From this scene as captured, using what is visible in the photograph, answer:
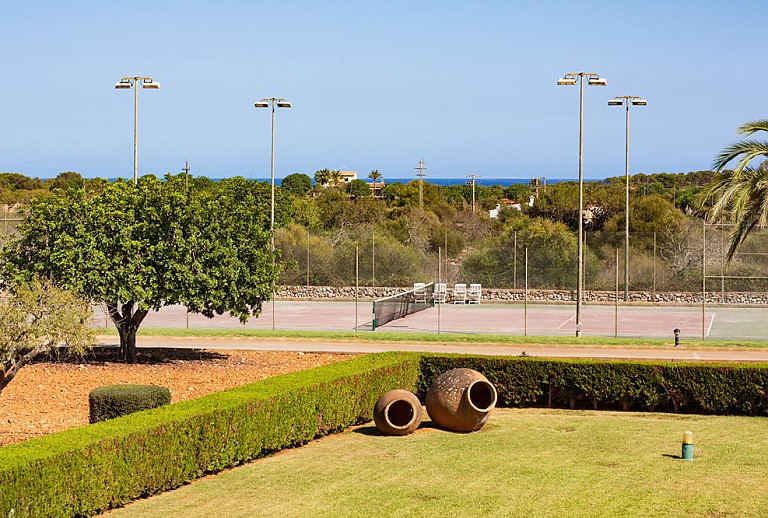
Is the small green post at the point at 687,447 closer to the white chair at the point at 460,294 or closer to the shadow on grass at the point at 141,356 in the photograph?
the shadow on grass at the point at 141,356

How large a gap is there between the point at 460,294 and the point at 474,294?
0.70 meters

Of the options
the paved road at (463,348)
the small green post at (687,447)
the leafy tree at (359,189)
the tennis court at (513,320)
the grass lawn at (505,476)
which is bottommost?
the grass lawn at (505,476)

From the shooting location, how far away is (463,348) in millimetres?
33344

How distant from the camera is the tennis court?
134 ft

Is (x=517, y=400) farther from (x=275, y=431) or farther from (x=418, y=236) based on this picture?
(x=418, y=236)

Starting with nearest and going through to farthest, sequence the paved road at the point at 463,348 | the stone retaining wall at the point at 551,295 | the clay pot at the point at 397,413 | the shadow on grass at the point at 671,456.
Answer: the shadow on grass at the point at 671,456 < the clay pot at the point at 397,413 < the paved road at the point at 463,348 < the stone retaining wall at the point at 551,295

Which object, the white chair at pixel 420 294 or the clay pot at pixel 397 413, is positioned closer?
the clay pot at pixel 397 413

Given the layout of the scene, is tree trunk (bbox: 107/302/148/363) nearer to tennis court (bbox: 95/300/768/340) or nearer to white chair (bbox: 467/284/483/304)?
tennis court (bbox: 95/300/768/340)

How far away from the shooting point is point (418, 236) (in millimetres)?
67438

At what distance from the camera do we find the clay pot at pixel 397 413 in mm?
19359

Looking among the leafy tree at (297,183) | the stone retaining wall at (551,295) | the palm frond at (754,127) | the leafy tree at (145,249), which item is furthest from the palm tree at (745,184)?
the leafy tree at (297,183)

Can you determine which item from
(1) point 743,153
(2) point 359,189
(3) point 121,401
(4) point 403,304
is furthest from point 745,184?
(2) point 359,189

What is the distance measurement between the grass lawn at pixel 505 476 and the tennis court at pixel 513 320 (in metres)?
18.5

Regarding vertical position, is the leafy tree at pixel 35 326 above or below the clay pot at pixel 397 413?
above
